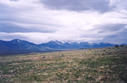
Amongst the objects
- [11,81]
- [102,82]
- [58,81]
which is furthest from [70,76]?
[11,81]

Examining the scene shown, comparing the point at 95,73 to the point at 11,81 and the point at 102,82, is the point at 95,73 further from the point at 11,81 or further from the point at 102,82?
the point at 11,81

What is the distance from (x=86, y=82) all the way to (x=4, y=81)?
15.5 m

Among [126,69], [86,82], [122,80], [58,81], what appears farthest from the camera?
[126,69]

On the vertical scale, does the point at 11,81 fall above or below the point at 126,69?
below

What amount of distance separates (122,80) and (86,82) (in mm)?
5504

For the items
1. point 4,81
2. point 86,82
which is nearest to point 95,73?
point 86,82

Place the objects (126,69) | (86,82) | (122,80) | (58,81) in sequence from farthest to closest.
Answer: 1. (126,69)
2. (58,81)
3. (86,82)
4. (122,80)

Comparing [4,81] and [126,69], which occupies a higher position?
[126,69]

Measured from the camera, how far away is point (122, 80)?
20719mm

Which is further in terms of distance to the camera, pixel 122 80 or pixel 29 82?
pixel 29 82

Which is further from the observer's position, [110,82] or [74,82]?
[74,82]

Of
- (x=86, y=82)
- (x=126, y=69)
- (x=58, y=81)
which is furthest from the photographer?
(x=126, y=69)

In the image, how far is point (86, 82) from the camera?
22125mm

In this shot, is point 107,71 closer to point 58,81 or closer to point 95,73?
point 95,73
